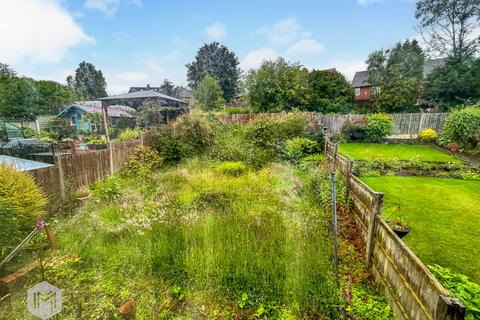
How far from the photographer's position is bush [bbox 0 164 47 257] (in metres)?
2.92

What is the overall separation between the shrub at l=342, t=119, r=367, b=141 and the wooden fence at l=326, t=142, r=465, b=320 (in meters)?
10.8

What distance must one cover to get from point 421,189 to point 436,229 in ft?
7.28

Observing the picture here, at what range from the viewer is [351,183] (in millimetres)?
4352

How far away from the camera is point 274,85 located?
1622 centimetres

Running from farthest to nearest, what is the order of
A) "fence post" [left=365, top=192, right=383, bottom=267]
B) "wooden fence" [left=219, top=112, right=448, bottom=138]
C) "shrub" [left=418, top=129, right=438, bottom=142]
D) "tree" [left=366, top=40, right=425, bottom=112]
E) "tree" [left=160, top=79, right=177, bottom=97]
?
"tree" [left=160, top=79, right=177, bottom=97]
"tree" [left=366, top=40, right=425, bottom=112]
"wooden fence" [left=219, top=112, right=448, bottom=138]
"shrub" [left=418, top=129, right=438, bottom=142]
"fence post" [left=365, top=192, right=383, bottom=267]

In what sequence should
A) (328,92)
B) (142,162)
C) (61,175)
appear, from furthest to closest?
(328,92)
(142,162)
(61,175)

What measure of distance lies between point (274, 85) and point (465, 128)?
10.4m

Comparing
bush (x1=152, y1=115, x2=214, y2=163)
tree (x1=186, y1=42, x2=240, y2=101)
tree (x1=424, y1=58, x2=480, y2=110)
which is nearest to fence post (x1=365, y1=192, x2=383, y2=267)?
bush (x1=152, y1=115, x2=214, y2=163)

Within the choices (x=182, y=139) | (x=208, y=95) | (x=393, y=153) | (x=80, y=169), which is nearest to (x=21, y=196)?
(x=80, y=169)

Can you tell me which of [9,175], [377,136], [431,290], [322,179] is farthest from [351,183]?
[377,136]

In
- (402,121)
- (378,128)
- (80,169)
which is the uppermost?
(402,121)

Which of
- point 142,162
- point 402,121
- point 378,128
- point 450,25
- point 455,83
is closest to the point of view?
point 142,162

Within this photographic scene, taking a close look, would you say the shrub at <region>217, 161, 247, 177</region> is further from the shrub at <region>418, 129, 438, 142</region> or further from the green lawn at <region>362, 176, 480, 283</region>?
the shrub at <region>418, 129, 438, 142</region>

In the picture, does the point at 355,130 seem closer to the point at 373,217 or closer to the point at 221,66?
the point at 373,217
